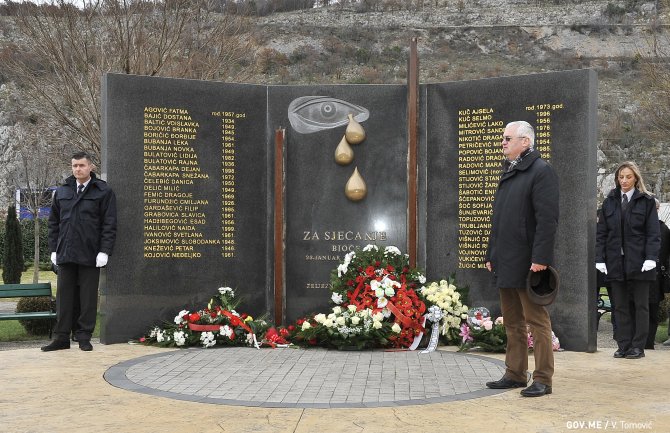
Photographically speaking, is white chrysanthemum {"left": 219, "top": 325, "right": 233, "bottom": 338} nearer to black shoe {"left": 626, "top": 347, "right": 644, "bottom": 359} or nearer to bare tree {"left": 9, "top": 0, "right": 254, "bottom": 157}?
black shoe {"left": 626, "top": 347, "right": 644, "bottom": 359}

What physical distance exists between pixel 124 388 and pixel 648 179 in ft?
135

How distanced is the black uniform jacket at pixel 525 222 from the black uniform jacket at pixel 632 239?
269 cm

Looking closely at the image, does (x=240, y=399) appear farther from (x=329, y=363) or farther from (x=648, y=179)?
(x=648, y=179)

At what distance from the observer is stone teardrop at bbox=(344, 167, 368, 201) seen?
9.04 meters

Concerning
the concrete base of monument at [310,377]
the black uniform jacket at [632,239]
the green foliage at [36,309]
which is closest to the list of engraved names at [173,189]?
the concrete base of monument at [310,377]

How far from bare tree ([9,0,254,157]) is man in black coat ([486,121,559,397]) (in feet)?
33.2

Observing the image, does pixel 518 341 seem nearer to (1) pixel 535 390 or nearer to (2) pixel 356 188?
(1) pixel 535 390

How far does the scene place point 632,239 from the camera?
768 centimetres

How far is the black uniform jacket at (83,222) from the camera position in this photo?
26.0 feet

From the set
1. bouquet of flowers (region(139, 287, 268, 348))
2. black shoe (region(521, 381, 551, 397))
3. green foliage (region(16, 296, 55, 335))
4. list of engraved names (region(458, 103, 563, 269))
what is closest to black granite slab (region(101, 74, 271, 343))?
bouquet of flowers (region(139, 287, 268, 348))

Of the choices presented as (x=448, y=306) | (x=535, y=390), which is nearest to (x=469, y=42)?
(x=448, y=306)

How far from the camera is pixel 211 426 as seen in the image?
4500 mm

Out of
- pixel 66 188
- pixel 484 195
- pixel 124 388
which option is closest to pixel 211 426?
pixel 124 388

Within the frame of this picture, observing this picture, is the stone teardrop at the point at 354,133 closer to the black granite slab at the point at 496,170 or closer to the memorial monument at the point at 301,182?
the memorial monument at the point at 301,182
